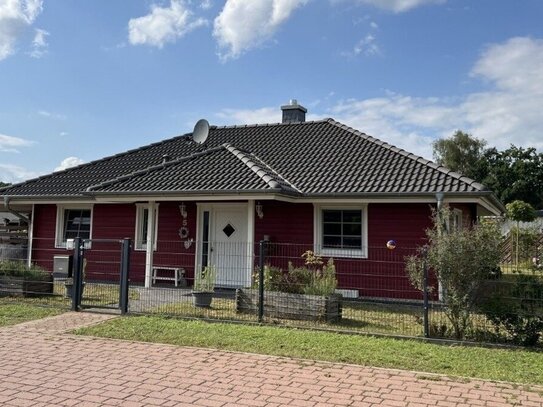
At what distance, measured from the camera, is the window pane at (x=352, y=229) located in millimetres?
13695

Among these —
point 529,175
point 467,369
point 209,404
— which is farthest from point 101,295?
point 529,175

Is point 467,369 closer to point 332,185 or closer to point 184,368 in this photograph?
point 184,368

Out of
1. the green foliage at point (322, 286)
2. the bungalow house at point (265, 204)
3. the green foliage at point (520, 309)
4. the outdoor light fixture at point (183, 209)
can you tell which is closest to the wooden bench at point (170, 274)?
the bungalow house at point (265, 204)

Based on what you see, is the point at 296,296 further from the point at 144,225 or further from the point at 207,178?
the point at 144,225

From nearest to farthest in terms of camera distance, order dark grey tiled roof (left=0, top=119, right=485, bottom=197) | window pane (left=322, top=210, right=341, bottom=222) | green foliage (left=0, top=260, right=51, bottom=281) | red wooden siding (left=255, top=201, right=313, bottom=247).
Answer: green foliage (left=0, top=260, right=51, bottom=281)
dark grey tiled roof (left=0, top=119, right=485, bottom=197)
window pane (left=322, top=210, right=341, bottom=222)
red wooden siding (left=255, top=201, right=313, bottom=247)

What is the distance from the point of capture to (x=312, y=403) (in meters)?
5.32

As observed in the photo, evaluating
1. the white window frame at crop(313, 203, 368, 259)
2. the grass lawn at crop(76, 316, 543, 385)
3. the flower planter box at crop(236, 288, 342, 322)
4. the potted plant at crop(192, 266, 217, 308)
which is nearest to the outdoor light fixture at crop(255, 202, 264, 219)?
the white window frame at crop(313, 203, 368, 259)

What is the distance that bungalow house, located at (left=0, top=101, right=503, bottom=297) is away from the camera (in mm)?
12992

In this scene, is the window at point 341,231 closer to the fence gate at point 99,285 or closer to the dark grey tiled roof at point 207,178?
the dark grey tiled roof at point 207,178

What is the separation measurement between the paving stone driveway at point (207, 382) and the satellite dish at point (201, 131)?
11454 millimetres

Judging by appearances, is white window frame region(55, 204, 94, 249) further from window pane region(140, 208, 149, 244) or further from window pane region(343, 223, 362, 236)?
window pane region(343, 223, 362, 236)

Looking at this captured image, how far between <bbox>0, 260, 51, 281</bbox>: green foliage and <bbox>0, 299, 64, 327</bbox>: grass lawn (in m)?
1.20

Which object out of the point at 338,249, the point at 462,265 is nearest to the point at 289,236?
the point at 338,249

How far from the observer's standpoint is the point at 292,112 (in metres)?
20.8
